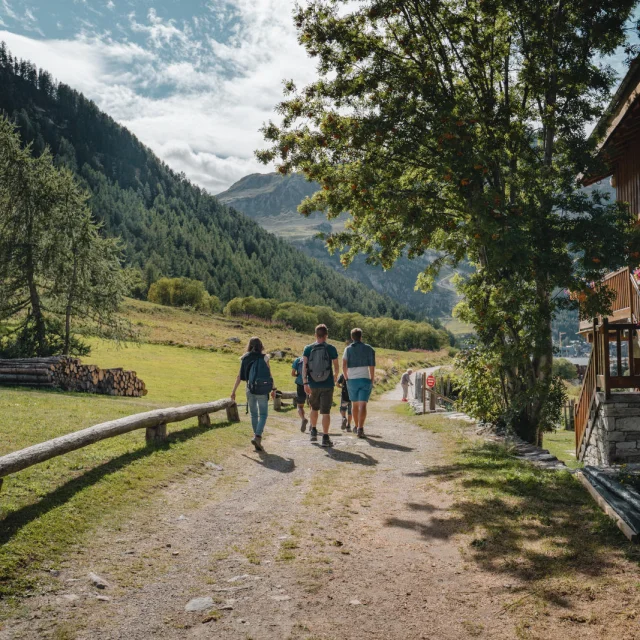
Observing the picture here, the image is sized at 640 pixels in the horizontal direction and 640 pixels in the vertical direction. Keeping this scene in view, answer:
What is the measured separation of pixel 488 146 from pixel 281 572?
1003 cm

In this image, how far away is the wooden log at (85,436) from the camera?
6.02m

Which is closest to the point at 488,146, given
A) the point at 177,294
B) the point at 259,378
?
the point at 259,378

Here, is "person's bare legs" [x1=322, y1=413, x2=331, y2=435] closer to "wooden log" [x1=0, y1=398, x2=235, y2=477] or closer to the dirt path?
"wooden log" [x1=0, y1=398, x2=235, y2=477]

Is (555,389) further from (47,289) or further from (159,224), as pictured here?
(159,224)

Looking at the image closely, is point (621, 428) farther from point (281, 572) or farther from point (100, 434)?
point (100, 434)

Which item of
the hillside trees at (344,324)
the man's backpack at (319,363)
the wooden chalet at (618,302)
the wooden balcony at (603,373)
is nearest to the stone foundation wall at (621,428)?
Result: the wooden chalet at (618,302)

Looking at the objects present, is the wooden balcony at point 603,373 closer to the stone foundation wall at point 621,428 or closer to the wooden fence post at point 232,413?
the stone foundation wall at point 621,428

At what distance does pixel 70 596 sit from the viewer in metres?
4.42

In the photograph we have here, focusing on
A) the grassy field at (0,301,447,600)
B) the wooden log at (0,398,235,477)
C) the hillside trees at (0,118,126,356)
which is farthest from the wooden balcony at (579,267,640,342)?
the hillside trees at (0,118,126,356)

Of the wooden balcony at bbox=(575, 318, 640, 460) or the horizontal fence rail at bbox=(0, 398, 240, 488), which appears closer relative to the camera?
the horizontal fence rail at bbox=(0, 398, 240, 488)

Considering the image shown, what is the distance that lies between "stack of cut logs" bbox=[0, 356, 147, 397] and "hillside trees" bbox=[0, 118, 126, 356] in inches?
117

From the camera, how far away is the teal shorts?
12156 mm

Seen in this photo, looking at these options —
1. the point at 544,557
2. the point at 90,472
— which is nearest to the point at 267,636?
the point at 544,557

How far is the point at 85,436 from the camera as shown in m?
7.68
